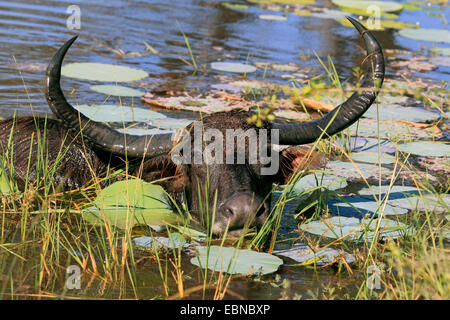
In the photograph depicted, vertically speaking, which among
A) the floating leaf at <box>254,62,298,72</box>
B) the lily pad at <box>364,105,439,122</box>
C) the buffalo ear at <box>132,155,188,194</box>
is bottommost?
the lily pad at <box>364,105,439,122</box>

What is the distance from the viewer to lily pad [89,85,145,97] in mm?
8208

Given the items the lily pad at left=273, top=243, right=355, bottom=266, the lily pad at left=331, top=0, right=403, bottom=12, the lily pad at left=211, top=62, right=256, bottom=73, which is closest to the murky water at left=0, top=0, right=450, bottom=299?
the lily pad at left=211, top=62, right=256, bottom=73

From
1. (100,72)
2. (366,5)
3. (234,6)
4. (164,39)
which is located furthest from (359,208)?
(366,5)

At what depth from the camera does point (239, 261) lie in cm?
392

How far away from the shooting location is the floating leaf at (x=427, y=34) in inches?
521

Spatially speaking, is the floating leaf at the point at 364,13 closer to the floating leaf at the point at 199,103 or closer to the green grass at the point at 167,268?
the floating leaf at the point at 199,103

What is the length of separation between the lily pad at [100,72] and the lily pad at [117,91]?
242mm

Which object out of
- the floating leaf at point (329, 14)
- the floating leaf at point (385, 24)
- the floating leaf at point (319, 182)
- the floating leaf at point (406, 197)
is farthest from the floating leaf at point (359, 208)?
the floating leaf at point (329, 14)

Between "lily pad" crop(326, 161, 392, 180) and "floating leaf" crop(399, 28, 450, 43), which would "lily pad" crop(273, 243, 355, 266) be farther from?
"floating leaf" crop(399, 28, 450, 43)

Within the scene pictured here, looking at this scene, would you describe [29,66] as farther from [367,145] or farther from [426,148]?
[426,148]

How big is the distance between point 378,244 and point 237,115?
4.39 feet

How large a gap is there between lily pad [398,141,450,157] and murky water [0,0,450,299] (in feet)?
10.9

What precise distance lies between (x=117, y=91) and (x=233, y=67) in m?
2.56

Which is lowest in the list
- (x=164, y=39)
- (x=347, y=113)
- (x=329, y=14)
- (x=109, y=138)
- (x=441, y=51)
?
(x=164, y=39)
